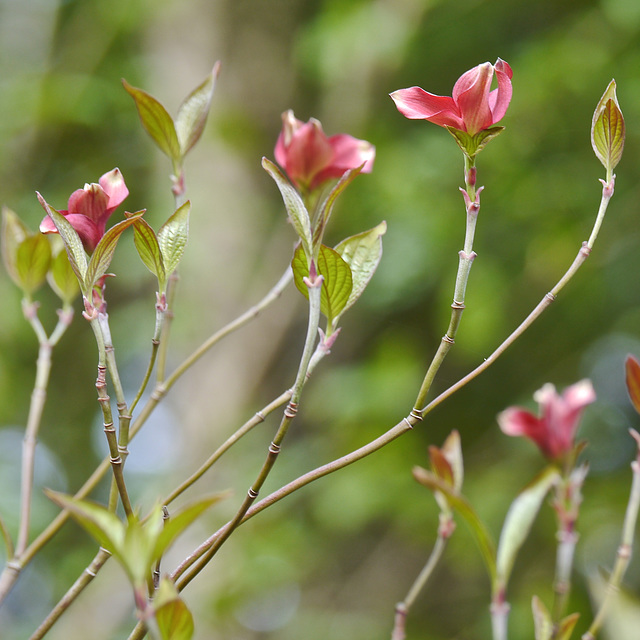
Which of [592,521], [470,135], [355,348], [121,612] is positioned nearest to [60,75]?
[355,348]

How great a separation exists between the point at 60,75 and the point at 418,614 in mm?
1563

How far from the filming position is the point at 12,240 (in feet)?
1.06

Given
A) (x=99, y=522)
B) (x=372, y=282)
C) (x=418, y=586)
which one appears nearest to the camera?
(x=99, y=522)

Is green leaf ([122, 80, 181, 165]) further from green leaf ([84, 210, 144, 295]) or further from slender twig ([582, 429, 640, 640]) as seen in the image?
slender twig ([582, 429, 640, 640])

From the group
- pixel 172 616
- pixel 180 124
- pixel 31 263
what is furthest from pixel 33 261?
pixel 172 616

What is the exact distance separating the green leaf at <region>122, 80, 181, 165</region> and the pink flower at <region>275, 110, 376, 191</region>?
0.05 metres

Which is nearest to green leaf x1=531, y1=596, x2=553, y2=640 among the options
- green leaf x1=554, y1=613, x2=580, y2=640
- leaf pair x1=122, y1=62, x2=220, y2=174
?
green leaf x1=554, y1=613, x2=580, y2=640

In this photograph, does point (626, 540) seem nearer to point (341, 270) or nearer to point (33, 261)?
point (341, 270)

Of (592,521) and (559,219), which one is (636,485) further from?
(592,521)

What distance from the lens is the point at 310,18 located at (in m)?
1.59

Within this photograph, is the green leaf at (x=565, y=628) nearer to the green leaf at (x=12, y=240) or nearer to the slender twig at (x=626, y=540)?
the slender twig at (x=626, y=540)

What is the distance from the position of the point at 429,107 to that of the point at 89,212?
0.13 meters

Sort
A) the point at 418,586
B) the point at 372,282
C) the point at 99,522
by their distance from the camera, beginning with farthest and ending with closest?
1. the point at 372,282
2. the point at 418,586
3. the point at 99,522

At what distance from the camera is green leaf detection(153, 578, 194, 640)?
17cm
